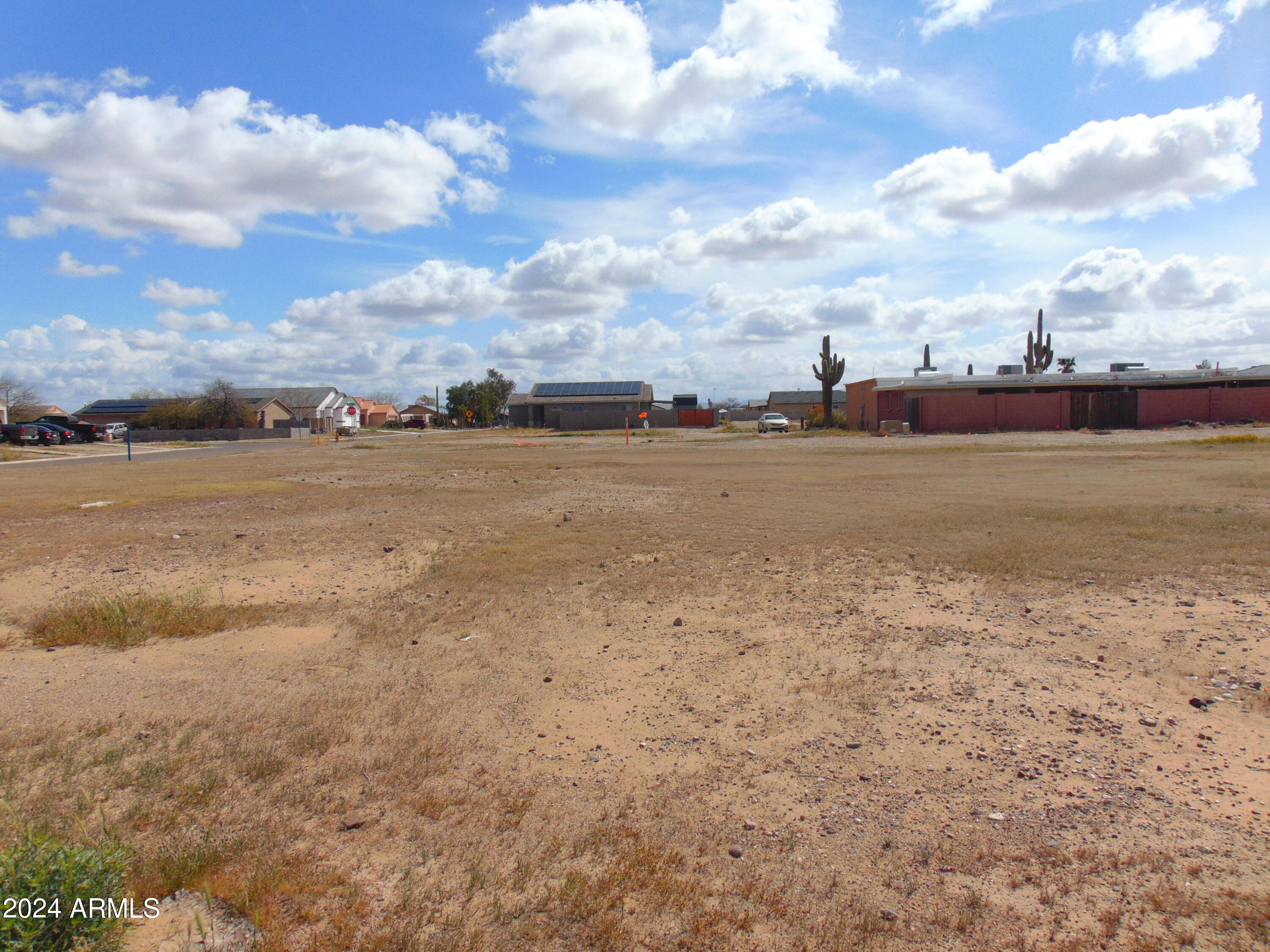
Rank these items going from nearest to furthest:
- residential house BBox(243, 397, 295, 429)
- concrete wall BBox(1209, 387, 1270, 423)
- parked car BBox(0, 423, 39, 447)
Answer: concrete wall BBox(1209, 387, 1270, 423) < parked car BBox(0, 423, 39, 447) < residential house BBox(243, 397, 295, 429)

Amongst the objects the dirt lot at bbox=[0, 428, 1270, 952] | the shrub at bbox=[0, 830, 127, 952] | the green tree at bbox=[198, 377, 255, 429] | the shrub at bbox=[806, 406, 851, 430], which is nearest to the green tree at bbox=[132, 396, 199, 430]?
the green tree at bbox=[198, 377, 255, 429]

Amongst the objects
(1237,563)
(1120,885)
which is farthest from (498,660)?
(1237,563)

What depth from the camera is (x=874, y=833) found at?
3.47 metres

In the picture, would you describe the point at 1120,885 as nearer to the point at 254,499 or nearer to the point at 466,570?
the point at 466,570

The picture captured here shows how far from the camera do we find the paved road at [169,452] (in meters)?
31.3

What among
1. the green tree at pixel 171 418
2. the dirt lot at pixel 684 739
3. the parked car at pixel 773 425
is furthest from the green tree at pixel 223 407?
the dirt lot at pixel 684 739

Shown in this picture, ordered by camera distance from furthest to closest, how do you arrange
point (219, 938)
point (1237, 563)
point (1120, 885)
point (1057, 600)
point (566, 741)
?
point (1237, 563) → point (1057, 600) → point (566, 741) → point (1120, 885) → point (219, 938)

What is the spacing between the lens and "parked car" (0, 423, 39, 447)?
4519 centimetres

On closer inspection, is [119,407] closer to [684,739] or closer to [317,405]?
[317,405]

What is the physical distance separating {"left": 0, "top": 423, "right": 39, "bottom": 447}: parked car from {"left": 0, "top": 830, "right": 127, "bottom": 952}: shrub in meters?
54.5

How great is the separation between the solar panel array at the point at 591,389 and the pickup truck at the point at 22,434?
49.0m

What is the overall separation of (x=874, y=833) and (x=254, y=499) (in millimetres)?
15092

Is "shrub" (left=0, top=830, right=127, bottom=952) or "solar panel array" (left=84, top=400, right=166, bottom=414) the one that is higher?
"solar panel array" (left=84, top=400, right=166, bottom=414)

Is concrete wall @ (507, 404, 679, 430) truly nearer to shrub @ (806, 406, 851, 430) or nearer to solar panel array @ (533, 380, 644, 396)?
solar panel array @ (533, 380, 644, 396)
